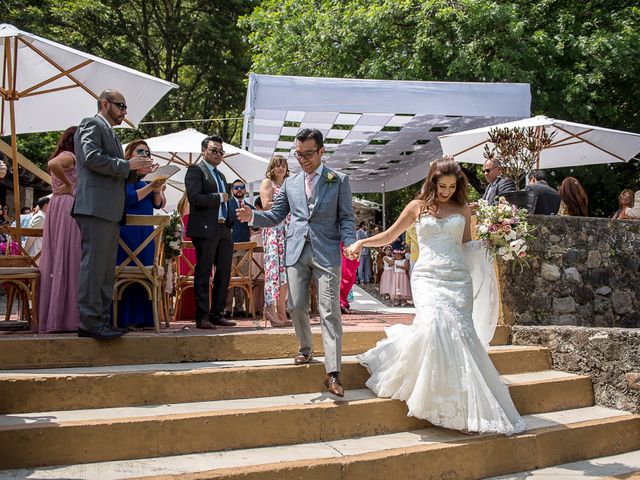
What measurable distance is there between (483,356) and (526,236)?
2303 millimetres

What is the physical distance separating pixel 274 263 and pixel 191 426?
10.4ft

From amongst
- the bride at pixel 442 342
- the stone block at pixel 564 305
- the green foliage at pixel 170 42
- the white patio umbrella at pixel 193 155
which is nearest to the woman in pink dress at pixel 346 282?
the white patio umbrella at pixel 193 155

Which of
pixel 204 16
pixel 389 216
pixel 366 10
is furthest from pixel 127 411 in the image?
pixel 389 216

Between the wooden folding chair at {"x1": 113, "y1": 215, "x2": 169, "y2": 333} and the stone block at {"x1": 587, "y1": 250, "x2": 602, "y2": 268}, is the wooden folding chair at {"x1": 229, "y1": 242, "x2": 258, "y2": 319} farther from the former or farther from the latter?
the stone block at {"x1": 587, "y1": 250, "x2": 602, "y2": 268}

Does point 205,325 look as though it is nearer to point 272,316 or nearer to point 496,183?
point 272,316

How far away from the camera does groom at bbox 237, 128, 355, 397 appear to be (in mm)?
4941

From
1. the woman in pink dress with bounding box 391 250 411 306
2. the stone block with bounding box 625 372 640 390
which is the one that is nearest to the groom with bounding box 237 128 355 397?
the stone block with bounding box 625 372 640 390

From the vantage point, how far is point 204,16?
22.0m

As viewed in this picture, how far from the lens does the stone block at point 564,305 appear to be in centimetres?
725

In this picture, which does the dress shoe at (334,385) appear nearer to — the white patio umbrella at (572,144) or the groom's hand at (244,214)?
the groom's hand at (244,214)

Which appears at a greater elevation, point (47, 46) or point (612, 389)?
point (47, 46)

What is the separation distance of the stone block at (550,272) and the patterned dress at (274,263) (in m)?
2.84

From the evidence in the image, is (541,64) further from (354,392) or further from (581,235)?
(354,392)

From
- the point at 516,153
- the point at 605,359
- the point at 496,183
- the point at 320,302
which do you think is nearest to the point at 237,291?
the point at 496,183
